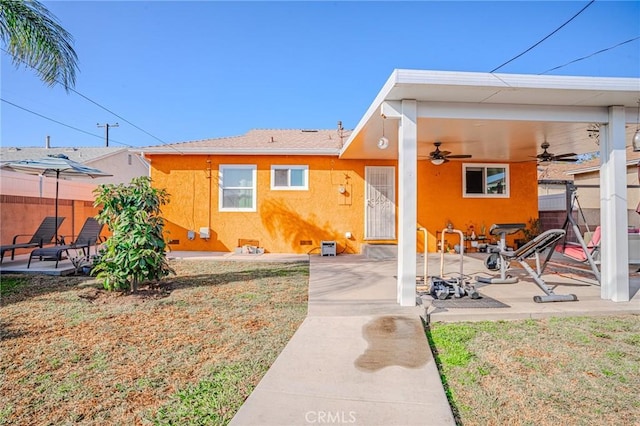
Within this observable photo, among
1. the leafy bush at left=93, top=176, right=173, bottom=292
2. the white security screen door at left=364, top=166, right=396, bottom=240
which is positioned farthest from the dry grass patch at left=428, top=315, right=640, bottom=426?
the white security screen door at left=364, top=166, right=396, bottom=240

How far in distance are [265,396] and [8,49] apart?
7.45 metres

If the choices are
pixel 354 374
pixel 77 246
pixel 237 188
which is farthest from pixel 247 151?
pixel 354 374

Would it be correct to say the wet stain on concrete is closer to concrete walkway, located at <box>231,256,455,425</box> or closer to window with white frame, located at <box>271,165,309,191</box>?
concrete walkway, located at <box>231,256,455,425</box>

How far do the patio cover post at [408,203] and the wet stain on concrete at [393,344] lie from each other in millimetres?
546

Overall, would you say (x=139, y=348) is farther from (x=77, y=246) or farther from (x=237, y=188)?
(x=237, y=188)

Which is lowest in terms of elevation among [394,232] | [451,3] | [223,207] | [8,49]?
[394,232]

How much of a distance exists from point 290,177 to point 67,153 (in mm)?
17439

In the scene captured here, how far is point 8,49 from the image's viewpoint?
19.2ft

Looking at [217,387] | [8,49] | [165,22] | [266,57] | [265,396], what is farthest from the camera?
[266,57]

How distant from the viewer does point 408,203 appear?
4609mm

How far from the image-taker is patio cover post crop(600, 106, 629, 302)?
492 centimetres

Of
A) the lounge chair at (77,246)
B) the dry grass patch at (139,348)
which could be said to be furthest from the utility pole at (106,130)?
the dry grass patch at (139,348)

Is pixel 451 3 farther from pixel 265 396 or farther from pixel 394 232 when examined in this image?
pixel 265 396

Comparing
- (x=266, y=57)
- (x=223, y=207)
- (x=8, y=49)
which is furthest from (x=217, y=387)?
(x=266, y=57)
